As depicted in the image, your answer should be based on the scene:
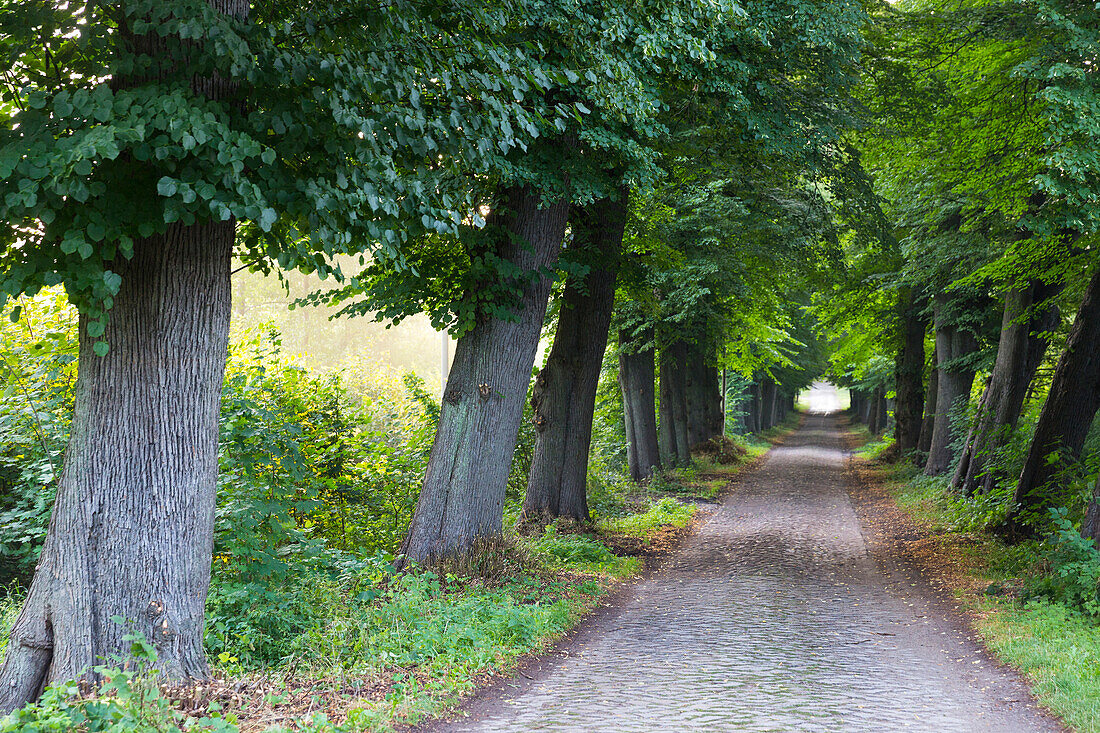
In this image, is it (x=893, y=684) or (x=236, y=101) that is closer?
(x=236, y=101)

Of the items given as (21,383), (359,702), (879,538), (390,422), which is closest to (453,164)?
(359,702)

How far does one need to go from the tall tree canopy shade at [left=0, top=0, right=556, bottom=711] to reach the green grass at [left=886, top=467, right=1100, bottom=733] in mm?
5960

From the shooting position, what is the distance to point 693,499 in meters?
19.5

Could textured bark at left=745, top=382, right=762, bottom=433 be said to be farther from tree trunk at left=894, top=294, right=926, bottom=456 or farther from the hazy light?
the hazy light

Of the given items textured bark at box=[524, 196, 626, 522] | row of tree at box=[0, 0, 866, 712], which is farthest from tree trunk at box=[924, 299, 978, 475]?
row of tree at box=[0, 0, 866, 712]

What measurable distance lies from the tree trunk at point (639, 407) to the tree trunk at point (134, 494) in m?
14.5

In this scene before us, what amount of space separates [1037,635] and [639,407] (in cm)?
1279

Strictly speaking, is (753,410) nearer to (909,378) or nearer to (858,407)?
(858,407)

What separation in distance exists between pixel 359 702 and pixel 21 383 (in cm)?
469

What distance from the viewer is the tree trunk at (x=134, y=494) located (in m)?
5.11

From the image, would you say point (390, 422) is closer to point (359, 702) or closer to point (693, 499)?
point (359, 702)

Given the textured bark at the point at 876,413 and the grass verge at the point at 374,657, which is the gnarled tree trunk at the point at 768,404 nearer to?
the textured bark at the point at 876,413

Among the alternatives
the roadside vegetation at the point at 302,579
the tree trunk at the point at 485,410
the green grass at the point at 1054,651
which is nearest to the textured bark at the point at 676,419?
the roadside vegetation at the point at 302,579

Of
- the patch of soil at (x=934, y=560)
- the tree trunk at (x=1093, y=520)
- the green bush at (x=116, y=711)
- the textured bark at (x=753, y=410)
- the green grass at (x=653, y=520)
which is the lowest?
the patch of soil at (x=934, y=560)
